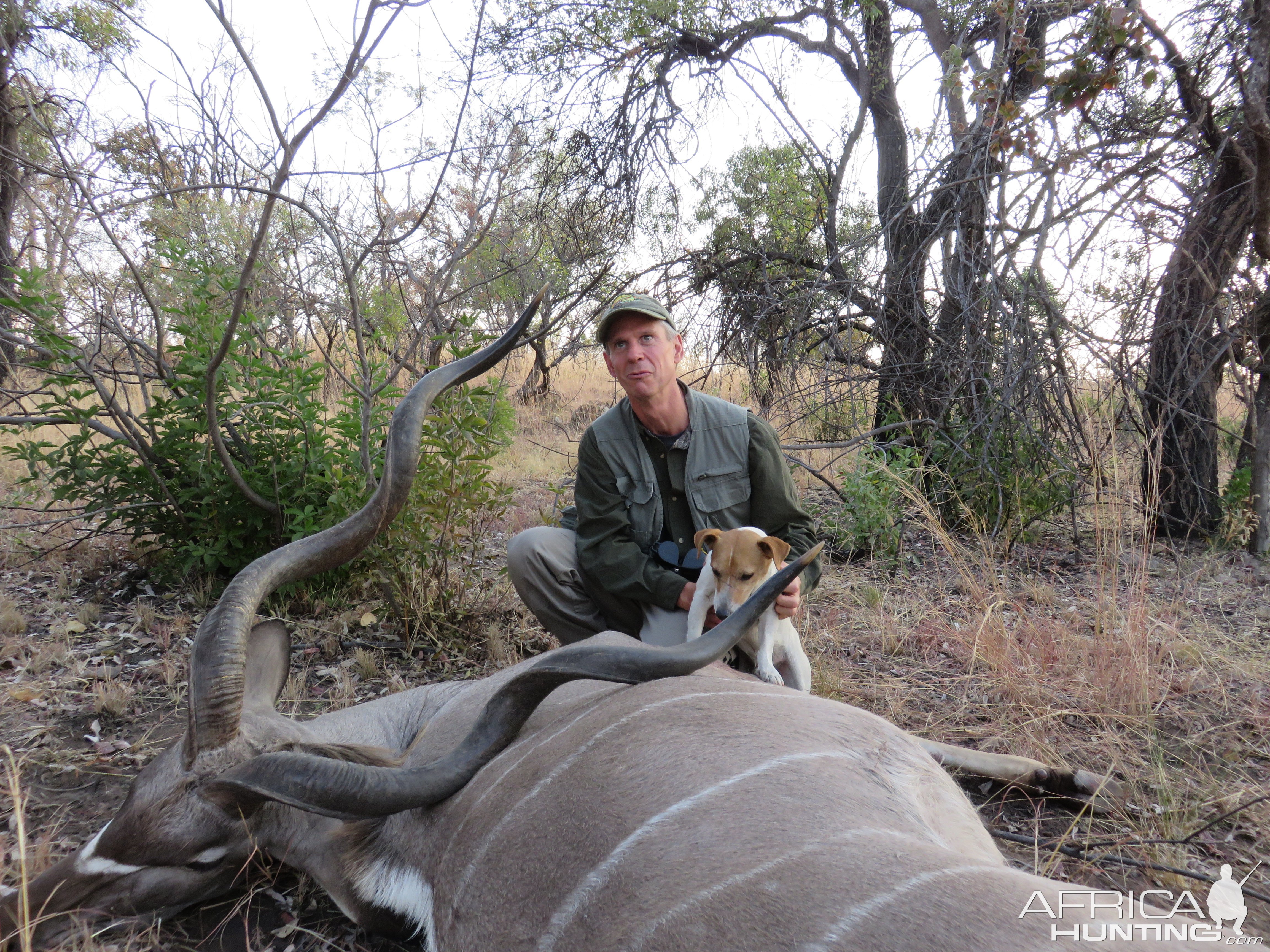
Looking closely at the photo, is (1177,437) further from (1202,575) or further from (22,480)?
(22,480)

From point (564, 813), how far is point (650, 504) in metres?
1.75

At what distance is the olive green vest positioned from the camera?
305 cm

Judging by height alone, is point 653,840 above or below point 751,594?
below

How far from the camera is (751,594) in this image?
7.79 feet

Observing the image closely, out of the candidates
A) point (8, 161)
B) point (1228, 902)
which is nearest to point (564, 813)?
point (1228, 902)

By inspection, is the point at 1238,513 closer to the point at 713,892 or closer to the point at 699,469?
the point at 699,469

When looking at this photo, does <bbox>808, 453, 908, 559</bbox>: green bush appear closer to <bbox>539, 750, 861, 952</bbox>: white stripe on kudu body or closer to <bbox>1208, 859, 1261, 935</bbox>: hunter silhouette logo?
<bbox>1208, 859, 1261, 935</bbox>: hunter silhouette logo

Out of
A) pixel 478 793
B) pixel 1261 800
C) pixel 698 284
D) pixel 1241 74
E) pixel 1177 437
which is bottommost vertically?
pixel 1261 800

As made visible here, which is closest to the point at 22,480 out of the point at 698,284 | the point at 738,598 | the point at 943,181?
the point at 738,598

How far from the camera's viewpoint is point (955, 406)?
5.07 m

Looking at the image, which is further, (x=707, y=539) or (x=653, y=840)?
(x=707, y=539)

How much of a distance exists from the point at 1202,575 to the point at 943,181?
2.59m

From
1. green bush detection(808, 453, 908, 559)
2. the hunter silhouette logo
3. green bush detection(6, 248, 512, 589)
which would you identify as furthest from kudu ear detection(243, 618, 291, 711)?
green bush detection(808, 453, 908, 559)

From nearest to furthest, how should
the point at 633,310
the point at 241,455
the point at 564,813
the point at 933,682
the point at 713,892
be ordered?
1. the point at 713,892
2. the point at 564,813
3. the point at 633,310
4. the point at 933,682
5. the point at 241,455
